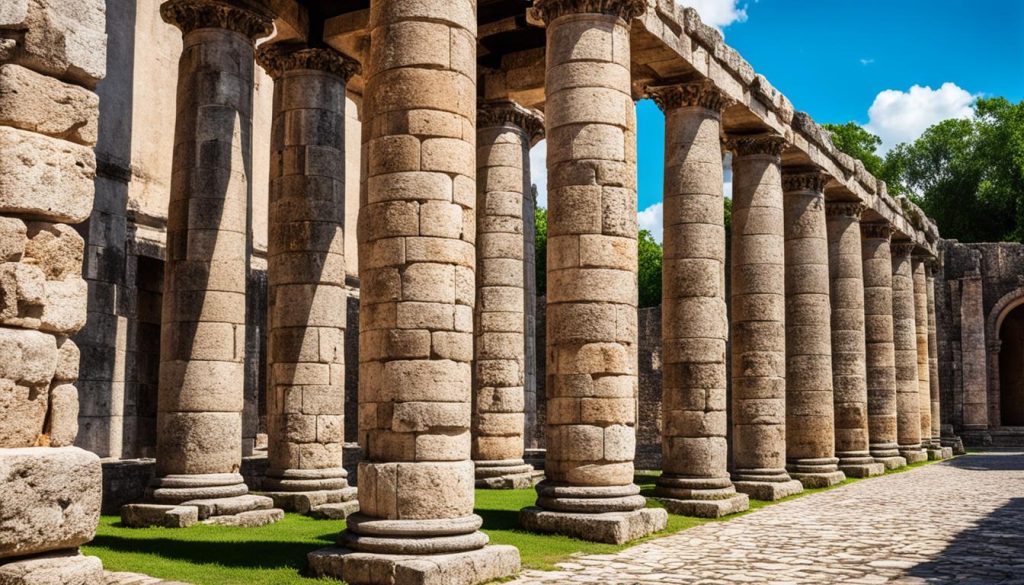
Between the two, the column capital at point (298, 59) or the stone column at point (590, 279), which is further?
the column capital at point (298, 59)

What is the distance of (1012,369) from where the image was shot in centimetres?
4109

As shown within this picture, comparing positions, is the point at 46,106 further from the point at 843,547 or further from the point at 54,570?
the point at 843,547

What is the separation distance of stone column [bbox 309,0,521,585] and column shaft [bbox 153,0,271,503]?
13.3ft

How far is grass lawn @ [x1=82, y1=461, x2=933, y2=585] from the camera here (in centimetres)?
940

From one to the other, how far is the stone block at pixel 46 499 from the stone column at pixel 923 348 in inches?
1113

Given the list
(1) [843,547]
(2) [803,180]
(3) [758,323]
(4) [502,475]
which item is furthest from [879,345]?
(1) [843,547]

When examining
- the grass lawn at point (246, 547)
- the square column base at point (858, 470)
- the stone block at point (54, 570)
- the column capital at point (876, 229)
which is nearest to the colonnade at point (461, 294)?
the grass lawn at point (246, 547)

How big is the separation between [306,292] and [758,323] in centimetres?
840

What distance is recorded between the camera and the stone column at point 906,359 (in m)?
28.1

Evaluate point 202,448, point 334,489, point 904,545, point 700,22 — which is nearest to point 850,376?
point 700,22

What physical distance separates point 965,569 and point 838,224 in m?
15.6

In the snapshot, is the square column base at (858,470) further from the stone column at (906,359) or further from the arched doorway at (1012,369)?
the arched doorway at (1012,369)

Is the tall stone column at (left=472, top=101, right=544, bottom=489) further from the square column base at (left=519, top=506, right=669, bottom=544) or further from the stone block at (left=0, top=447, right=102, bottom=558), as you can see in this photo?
the stone block at (left=0, top=447, right=102, bottom=558)

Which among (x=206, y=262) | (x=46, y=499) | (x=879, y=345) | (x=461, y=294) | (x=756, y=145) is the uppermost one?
(x=756, y=145)
